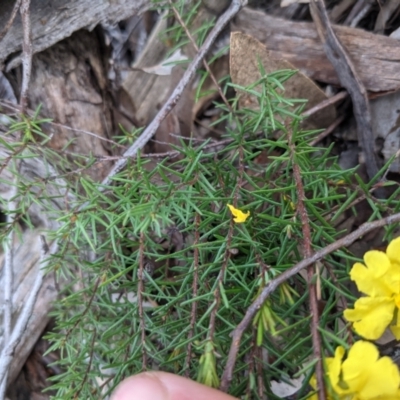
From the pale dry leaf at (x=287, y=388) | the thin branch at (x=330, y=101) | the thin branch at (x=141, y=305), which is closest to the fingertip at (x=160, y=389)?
the thin branch at (x=141, y=305)

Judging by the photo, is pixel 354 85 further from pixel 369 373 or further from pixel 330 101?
pixel 369 373

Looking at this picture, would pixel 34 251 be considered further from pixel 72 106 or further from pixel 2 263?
pixel 72 106

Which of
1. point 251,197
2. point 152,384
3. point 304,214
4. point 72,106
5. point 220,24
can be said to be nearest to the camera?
point 152,384

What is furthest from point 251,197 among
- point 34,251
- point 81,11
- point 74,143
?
point 34,251

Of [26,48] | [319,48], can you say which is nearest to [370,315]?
[319,48]

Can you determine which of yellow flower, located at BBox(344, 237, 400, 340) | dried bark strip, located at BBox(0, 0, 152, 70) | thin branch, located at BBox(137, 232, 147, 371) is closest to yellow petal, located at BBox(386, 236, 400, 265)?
yellow flower, located at BBox(344, 237, 400, 340)

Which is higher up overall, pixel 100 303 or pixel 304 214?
pixel 304 214
